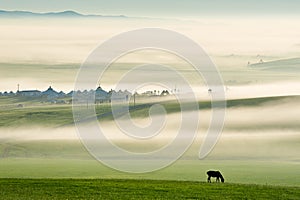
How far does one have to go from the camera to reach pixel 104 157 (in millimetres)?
176375

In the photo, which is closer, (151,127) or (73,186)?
(73,186)

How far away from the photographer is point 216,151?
620 ft

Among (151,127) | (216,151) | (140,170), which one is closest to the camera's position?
(140,170)

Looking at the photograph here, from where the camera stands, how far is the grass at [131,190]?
42.4 meters

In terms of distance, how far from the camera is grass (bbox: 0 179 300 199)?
42.4m

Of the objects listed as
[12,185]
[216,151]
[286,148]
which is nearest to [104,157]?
[216,151]

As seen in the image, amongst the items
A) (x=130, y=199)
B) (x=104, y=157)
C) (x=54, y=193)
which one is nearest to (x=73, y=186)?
(x=54, y=193)

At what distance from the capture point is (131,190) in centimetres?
4472

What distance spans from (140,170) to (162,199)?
7166 centimetres

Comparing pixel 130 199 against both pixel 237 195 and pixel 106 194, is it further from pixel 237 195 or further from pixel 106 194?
pixel 237 195

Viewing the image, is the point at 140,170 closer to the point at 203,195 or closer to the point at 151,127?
the point at 151,127

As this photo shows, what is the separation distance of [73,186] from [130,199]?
6.31m

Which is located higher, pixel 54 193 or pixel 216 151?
pixel 216 151

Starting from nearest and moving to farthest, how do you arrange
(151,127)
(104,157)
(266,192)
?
(266,192)
(151,127)
(104,157)
